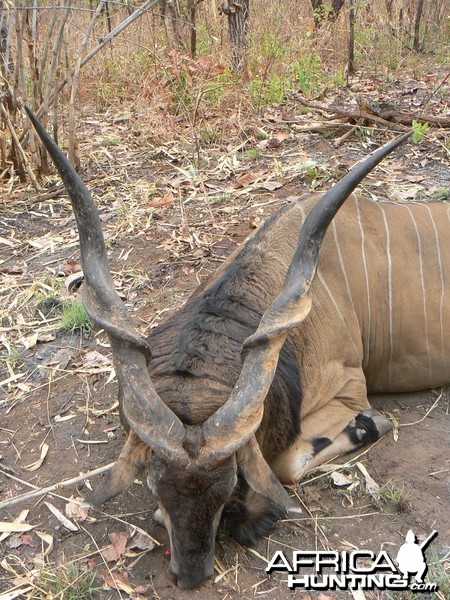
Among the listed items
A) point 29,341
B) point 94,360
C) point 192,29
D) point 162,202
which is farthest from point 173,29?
point 94,360

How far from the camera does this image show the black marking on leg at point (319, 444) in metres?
3.37

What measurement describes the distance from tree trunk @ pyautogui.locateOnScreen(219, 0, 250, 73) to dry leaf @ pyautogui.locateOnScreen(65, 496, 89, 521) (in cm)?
637

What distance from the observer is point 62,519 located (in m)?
3.15

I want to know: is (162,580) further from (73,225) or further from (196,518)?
(73,225)

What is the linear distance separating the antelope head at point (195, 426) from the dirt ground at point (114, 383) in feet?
1.23

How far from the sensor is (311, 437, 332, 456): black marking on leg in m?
3.37

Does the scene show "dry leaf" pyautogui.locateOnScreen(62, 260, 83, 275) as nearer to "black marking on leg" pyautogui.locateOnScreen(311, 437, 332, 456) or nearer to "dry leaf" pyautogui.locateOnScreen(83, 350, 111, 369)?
"dry leaf" pyautogui.locateOnScreen(83, 350, 111, 369)

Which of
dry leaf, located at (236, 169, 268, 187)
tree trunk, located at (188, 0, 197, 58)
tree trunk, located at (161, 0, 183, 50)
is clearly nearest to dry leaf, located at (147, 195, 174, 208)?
dry leaf, located at (236, 169, 268, 187)

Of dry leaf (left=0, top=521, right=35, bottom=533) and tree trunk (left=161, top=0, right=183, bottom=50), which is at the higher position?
tree trunk (left=161, top=0, right=183, bottom=50)

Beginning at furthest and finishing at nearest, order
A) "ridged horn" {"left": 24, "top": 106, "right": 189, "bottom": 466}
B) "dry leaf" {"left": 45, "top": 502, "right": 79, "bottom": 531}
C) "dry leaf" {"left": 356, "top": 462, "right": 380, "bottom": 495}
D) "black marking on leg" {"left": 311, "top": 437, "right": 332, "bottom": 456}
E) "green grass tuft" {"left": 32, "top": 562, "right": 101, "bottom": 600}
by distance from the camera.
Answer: "black marking on leg" {"left": 311, "top": 437, "right": 332, "bottom": 456}, "dry leaf" {"left": 356, "top": 462, "right": 380, "bottom": 495}, "dry leaf" {"left": 45, "top": 502, "right": 79, "bottom": 531}, "green grass tuft" {"left": 32, "top": 562, "right": 101, "bottom": 600}, "ridged horn" {"left": 24, "top": 106, "right": 189, "bottom": 466}

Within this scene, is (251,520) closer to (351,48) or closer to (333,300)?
(333,300)

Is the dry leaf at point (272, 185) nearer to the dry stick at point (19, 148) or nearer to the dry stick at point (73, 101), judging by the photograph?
the dry stick at point (73, 101)

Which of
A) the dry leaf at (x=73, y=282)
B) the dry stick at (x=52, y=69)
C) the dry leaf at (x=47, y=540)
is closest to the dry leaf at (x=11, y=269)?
the dry leaf at (x=73, y=282)

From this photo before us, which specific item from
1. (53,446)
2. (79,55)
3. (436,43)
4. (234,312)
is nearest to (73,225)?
(79,55)
